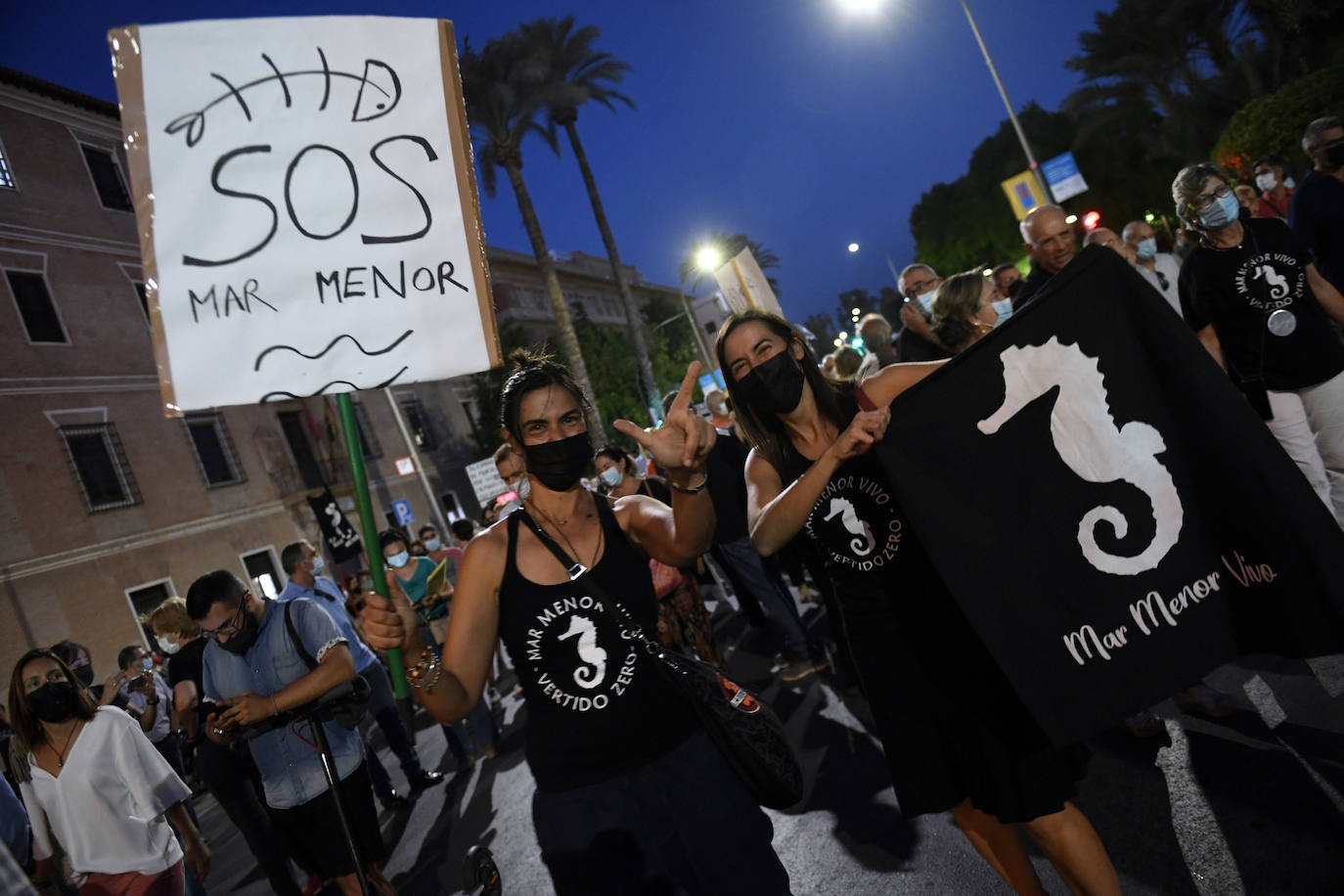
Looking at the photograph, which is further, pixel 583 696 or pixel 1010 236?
pixel 1010 236

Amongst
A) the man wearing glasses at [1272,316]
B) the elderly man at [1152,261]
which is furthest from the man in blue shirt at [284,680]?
the elderly man at [1152,261]

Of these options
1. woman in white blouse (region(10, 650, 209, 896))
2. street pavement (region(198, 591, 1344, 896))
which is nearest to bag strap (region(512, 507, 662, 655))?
street pavement (region(198, 591, 1344, 896))

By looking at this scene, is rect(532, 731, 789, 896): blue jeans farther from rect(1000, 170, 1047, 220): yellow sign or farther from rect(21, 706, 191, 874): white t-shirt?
rect(1000, 170, 1047, 220): yellow sign

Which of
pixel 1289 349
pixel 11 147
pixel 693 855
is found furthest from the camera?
pixel 11 147

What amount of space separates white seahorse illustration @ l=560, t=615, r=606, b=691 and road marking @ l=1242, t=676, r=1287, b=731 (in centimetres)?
294

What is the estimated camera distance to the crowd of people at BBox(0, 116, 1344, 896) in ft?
7.11

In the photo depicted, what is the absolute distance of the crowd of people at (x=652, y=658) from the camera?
217cm

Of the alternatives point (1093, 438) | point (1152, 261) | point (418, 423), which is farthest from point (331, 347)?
point (418, 423)

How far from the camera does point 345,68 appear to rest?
2.11 metres

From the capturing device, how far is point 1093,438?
218 cm

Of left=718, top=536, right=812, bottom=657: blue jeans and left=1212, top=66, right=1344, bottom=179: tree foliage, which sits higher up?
left=1212, top=66, right=1344, bottom=179: tree foliage

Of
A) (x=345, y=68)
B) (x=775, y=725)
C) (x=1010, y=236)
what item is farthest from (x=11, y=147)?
(x=1010, y=236)

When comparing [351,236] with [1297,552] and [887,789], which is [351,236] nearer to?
[1297,552]

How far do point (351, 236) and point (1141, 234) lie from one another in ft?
22.0
